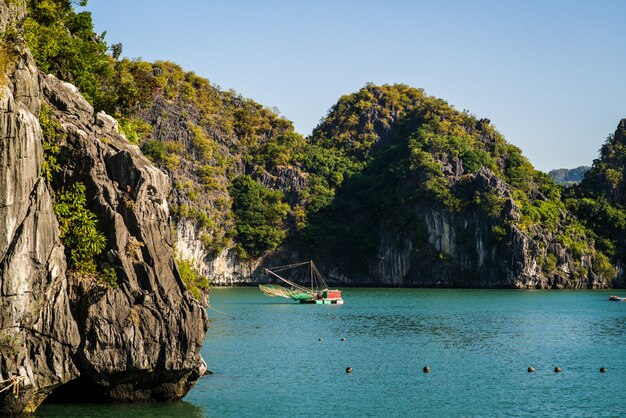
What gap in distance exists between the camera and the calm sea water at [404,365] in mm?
27625

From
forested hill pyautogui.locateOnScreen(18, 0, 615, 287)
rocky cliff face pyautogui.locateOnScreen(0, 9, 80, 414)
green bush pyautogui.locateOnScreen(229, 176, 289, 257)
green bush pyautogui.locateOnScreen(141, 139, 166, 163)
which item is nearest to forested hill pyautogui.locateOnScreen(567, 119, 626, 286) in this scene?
forested hill pyautogui.locateOnScreen(18, 0, 615, 287)

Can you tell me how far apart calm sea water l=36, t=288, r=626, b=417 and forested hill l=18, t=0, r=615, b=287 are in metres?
50.4

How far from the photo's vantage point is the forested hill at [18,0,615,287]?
117625 mm

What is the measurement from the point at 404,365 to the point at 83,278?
18.7 m

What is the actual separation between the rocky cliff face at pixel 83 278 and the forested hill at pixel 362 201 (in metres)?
79.8

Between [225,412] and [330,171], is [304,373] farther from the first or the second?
[330,171]

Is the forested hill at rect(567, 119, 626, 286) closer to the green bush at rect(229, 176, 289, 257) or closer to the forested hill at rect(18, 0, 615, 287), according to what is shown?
the forested hill at rect(18, 0, 615, 287)

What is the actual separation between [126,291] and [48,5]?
23.1 metres

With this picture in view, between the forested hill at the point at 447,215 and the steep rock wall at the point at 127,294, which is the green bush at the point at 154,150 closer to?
the forested hill at the point at 447,215

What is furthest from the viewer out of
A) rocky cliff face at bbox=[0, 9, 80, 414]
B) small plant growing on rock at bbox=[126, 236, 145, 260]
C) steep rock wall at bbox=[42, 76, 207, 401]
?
small plant growing on rock at bbox=[126, 236, 145, 260]

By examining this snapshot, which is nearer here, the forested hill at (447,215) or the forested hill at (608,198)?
the forested hill at (447,215)

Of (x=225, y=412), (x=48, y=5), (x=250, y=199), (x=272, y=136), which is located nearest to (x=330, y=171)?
(x=272, y=136)

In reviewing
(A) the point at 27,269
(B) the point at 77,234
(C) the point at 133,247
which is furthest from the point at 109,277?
(A) the point at 27,269

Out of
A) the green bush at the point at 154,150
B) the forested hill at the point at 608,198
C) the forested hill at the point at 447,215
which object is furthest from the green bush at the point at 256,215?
the forested hill at the point at 608,198
